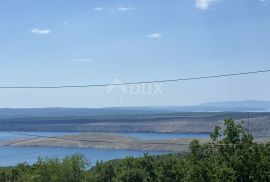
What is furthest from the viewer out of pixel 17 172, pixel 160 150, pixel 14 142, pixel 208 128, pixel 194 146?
pixel 208 128

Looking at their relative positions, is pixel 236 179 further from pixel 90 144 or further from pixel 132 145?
pixel 90 144

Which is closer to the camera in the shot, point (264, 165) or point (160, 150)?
point (264, 165)

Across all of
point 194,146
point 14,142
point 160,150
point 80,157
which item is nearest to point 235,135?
point 194,146

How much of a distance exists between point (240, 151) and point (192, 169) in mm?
2485

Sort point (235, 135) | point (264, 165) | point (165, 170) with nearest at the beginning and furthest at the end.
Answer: point (264, 165), point (235, 135), point (165, 170)

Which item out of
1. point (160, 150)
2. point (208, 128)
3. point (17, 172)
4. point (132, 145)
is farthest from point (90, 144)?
point (17, 172)

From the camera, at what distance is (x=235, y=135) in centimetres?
1839

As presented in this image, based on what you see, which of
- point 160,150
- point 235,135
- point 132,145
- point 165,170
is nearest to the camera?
point 235,135

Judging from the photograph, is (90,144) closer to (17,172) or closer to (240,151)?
(17,172)

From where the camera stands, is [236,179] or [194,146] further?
[194,146]

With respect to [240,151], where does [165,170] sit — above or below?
below

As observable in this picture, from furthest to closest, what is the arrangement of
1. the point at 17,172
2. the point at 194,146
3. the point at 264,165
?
the point at 17,172 < the point at 194,146 < the point at 264,165

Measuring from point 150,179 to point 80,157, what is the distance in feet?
31.4

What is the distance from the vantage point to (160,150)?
404 ft
